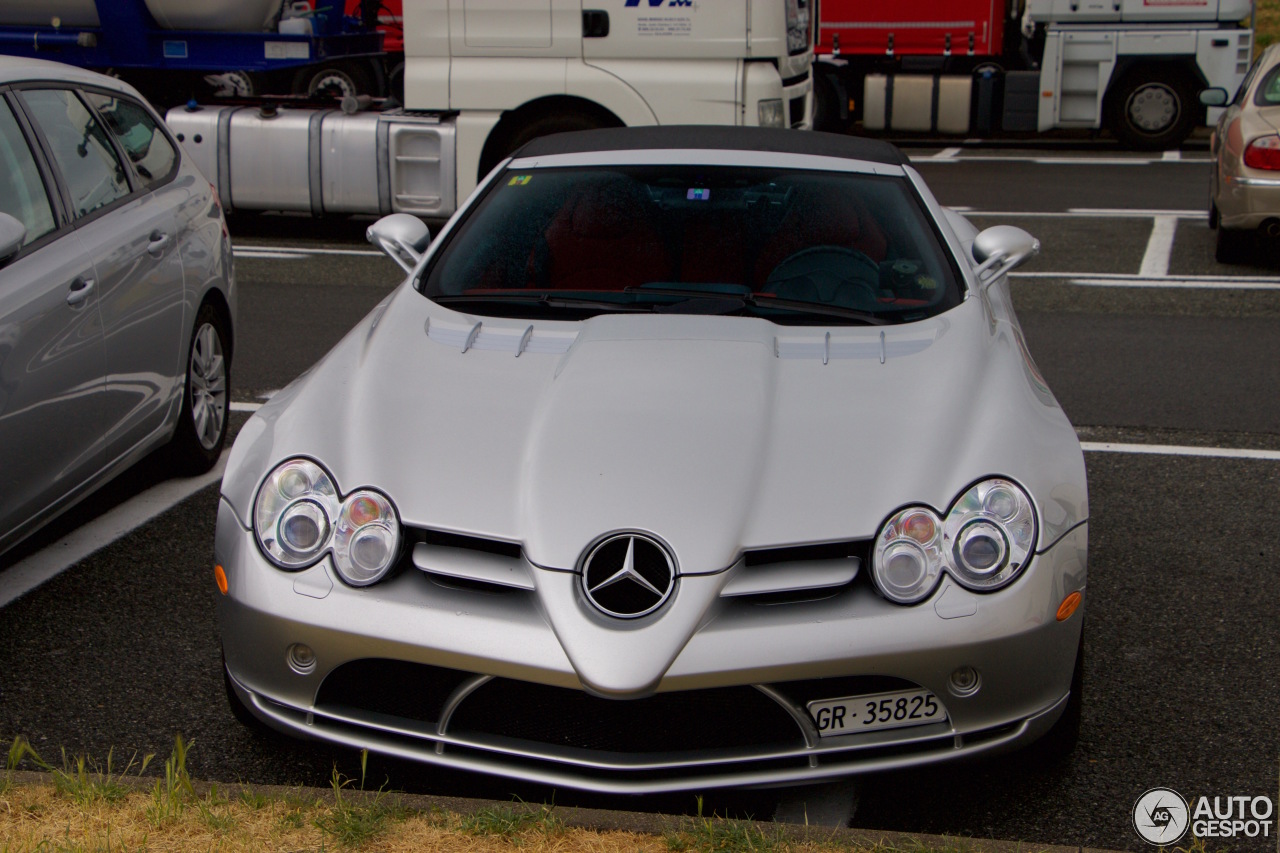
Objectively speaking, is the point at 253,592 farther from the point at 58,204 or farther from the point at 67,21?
the point at 67,21

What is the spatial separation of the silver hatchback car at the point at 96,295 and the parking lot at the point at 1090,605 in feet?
1.13

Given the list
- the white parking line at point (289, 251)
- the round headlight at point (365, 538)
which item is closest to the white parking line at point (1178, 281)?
the white parking line at point (289, 251)

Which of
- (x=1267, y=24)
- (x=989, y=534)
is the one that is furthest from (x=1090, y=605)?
(x=1267, y=24)

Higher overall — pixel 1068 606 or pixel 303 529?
pixel 303 529

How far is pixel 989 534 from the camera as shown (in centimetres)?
298

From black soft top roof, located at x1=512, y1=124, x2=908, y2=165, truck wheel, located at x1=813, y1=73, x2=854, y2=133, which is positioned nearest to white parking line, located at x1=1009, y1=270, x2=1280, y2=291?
black soft top roof, located at x1=512, y1=124, x2=908, y2=165

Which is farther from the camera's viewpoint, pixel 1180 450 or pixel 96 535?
pixel 1180 450

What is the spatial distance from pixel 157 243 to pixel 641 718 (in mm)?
3048

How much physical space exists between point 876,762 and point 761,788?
241 mm

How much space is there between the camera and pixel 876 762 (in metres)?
2.92

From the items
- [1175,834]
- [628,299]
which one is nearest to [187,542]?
[628,299]

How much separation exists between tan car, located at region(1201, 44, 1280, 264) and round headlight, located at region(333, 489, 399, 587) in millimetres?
8321

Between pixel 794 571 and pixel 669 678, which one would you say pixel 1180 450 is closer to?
pixel 794 571

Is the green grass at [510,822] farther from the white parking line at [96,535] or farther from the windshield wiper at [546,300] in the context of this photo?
the white parking line at [96,535]
